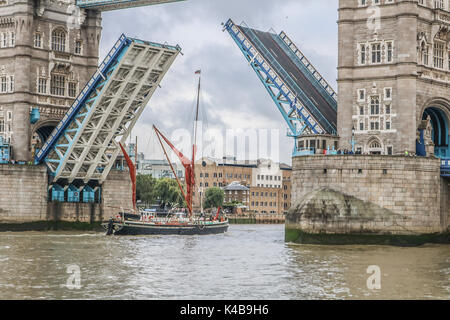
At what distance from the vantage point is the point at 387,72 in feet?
146

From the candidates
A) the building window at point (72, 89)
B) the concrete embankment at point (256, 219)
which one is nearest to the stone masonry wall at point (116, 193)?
the building window at point (72, 89)

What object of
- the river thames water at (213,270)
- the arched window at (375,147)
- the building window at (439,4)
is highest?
the building window at (439,4)

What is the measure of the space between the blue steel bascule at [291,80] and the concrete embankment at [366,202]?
160 inches

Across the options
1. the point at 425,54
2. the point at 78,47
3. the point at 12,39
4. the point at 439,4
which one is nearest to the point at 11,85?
the point at 12,39

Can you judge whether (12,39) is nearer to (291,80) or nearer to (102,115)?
(102,115)

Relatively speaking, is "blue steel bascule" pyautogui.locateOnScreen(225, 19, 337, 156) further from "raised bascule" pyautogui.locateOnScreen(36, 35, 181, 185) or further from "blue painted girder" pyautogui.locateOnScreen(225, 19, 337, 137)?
"raised bascule" pyautogui.locateOnScreen(36, 35, 181, 185)

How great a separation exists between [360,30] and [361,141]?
6.20 m

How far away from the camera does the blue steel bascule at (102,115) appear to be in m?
46.6

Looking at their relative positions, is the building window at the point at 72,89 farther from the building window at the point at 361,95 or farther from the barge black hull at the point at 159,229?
the building window at the point at 361,95
